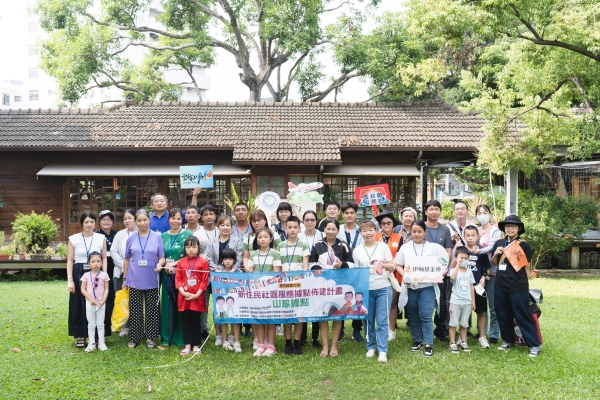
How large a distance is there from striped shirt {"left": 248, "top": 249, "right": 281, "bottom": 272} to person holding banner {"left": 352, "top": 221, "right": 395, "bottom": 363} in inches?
34.6

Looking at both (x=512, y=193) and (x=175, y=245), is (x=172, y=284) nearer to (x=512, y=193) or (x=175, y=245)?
(x=175, y=245)

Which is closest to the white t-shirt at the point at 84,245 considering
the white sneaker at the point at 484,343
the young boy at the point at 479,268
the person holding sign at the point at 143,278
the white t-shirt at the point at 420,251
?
the person holding sign at the point at 143,278

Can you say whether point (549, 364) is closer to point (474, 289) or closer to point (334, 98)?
point (474, 289)

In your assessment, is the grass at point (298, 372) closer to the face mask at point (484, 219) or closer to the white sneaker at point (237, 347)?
the white sneaker at point (237, 347)

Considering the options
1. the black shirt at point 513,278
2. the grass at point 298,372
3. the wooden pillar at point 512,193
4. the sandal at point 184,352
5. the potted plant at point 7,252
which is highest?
the wooden pillar at point 512,193

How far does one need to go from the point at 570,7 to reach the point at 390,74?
10.8m

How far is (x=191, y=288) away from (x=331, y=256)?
1.61 m

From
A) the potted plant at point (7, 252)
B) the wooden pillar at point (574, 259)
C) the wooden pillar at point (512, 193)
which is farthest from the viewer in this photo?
the wooden pillar at point (574, 259)

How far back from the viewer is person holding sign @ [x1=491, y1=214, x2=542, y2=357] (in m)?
5.89

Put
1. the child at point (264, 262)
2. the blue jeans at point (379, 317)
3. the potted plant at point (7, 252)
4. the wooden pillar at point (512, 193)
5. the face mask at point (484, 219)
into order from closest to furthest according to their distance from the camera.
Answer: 1. the blue jeans at point (379, 317)
2. the child at point (264, 262)
3. the face mask at point (484, 219)
4. the potted plant at point (7, 252)
5. the wooden pillar at point (512, 193)

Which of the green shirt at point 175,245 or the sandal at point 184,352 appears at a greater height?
the green shirt at point 175,245

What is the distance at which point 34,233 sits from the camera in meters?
12.0

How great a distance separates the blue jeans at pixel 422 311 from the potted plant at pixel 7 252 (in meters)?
9.63

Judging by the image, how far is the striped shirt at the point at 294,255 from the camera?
587 centimetres
